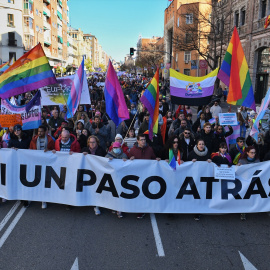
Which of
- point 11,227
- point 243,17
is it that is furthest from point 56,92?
point 243,17

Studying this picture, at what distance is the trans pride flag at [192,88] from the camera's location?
7082 millimetres

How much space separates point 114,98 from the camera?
672 centimetres

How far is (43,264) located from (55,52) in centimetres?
5975

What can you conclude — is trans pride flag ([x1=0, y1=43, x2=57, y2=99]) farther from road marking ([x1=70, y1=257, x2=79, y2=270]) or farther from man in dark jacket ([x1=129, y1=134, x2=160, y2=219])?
road marking ([x1=70, y1=257, x2=79, y2=270])

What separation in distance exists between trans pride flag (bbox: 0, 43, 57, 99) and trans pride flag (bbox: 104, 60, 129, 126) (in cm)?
140

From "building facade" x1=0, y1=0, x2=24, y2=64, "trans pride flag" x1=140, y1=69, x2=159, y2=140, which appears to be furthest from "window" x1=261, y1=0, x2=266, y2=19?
"building facade" x1=0, y1=0, x2=24, y2=64

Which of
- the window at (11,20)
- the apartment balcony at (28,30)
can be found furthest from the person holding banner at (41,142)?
the apartment balcony at (28,30)

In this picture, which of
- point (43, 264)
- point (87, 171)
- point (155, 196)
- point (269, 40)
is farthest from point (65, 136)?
point (269, 40)

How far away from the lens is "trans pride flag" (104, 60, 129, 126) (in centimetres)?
664

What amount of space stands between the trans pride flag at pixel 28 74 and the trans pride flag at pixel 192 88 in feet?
10.2

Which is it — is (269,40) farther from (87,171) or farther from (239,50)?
(87,171)

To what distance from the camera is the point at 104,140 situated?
771cm

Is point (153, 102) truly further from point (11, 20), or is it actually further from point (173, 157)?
point (11, 20)

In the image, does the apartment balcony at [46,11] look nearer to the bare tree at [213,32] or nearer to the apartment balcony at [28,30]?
the apartment balcony at [28,30]
